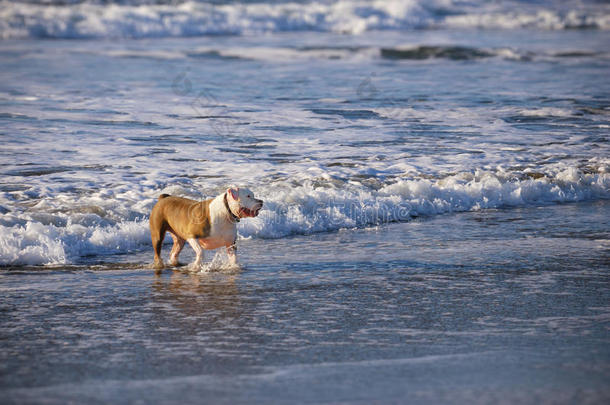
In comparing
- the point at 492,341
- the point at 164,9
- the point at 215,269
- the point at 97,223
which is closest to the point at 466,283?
the point at 492,341

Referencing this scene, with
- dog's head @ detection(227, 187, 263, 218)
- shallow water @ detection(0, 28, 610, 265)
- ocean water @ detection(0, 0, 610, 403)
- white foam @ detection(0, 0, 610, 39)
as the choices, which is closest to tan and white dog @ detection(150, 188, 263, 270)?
dog's head @ detection(227, 187, 263, 218)

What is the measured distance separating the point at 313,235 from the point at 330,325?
3380mm

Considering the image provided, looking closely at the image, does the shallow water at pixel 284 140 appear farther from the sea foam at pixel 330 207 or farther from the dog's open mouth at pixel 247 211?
the dog's open mouth at pixel 247 211

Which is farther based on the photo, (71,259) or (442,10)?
(442,10)

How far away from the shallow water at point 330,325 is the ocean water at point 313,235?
1.0 inches

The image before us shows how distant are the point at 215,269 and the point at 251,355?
97.2 inches

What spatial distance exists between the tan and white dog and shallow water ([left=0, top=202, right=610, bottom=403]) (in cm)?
29

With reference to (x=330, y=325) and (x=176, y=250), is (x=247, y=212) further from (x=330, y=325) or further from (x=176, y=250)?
(x=330, y=325)

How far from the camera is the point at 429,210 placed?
10742 millimetres

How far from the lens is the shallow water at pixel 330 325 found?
4.95 metres

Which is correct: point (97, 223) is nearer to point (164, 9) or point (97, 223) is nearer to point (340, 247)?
point (340, 247)

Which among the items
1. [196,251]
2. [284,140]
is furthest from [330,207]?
[284,140]

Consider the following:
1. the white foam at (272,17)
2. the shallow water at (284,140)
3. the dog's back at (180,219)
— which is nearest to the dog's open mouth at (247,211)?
the dog's back at (180,219)

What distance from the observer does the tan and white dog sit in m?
7.39
